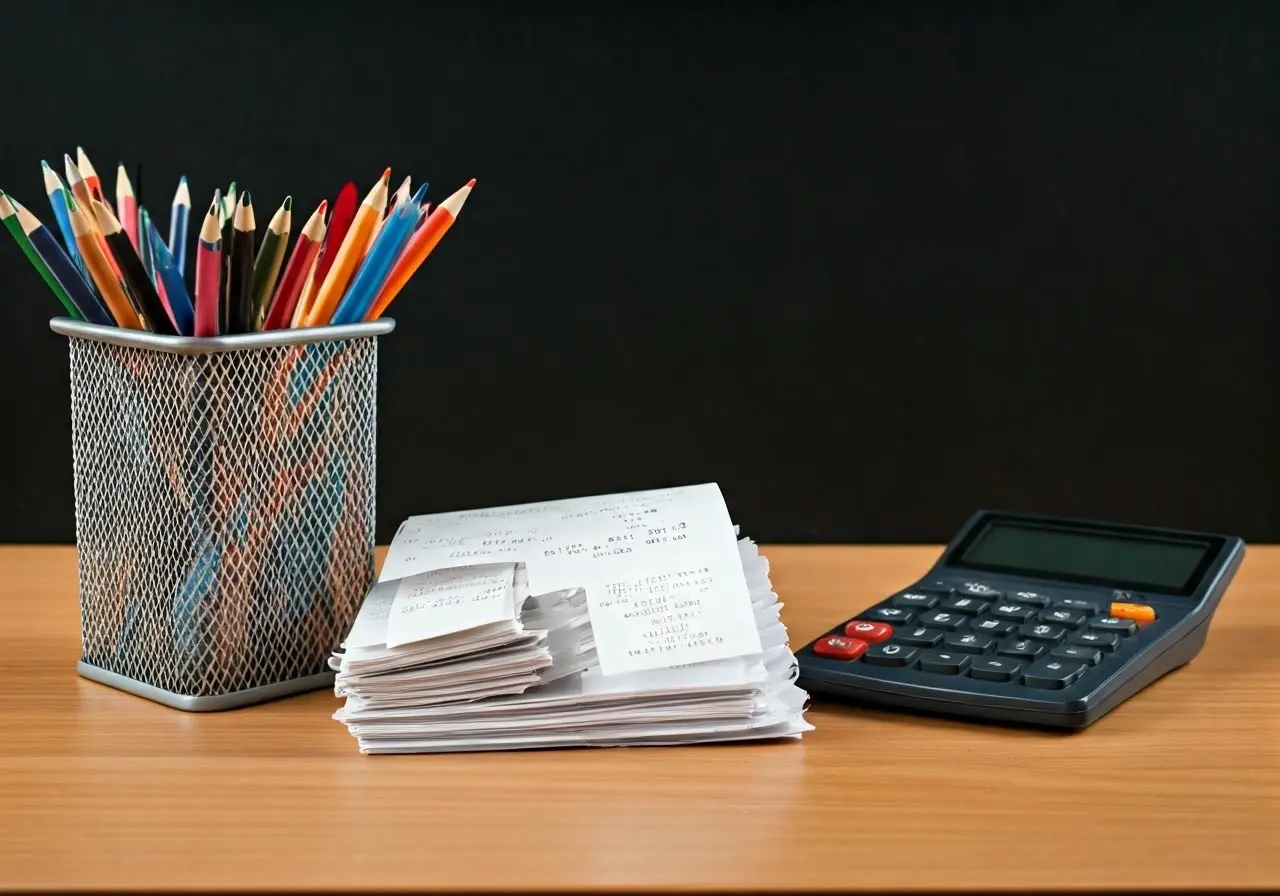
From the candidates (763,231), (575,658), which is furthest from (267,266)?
(763,231)

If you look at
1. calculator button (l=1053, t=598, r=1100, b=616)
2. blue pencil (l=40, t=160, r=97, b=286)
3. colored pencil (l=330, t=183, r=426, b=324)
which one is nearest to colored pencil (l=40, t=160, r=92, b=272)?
blue pencil (l=40, t=160, r=97, b=286)

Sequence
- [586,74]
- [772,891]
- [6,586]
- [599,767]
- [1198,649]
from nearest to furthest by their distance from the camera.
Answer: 1. [772,891]
2. [599,767]
3. [1198,649]
4. [6,586]
5. [586,74]

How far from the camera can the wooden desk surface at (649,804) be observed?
44 centimetres

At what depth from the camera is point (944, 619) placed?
2.13ft

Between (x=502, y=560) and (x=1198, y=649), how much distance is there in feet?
1.05

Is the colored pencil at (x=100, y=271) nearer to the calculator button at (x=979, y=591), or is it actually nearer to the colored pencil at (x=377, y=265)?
the colored pencil at (x=377, y=265)

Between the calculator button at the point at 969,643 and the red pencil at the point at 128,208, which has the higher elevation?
the red pencil at the point at 128,208

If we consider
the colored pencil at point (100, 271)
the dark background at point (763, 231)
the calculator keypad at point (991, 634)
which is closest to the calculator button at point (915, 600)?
the calculator keypad at point (991, 634)

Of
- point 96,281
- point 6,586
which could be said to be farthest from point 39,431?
point 96,281

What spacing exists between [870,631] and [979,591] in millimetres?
78

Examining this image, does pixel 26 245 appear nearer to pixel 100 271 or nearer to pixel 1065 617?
pixel 100 271

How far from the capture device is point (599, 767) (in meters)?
0.54

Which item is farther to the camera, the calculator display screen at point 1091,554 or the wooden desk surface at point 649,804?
the calculator display screen at point 1091,554

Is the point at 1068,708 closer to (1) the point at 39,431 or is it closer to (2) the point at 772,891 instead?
(2) the point at 772,891
